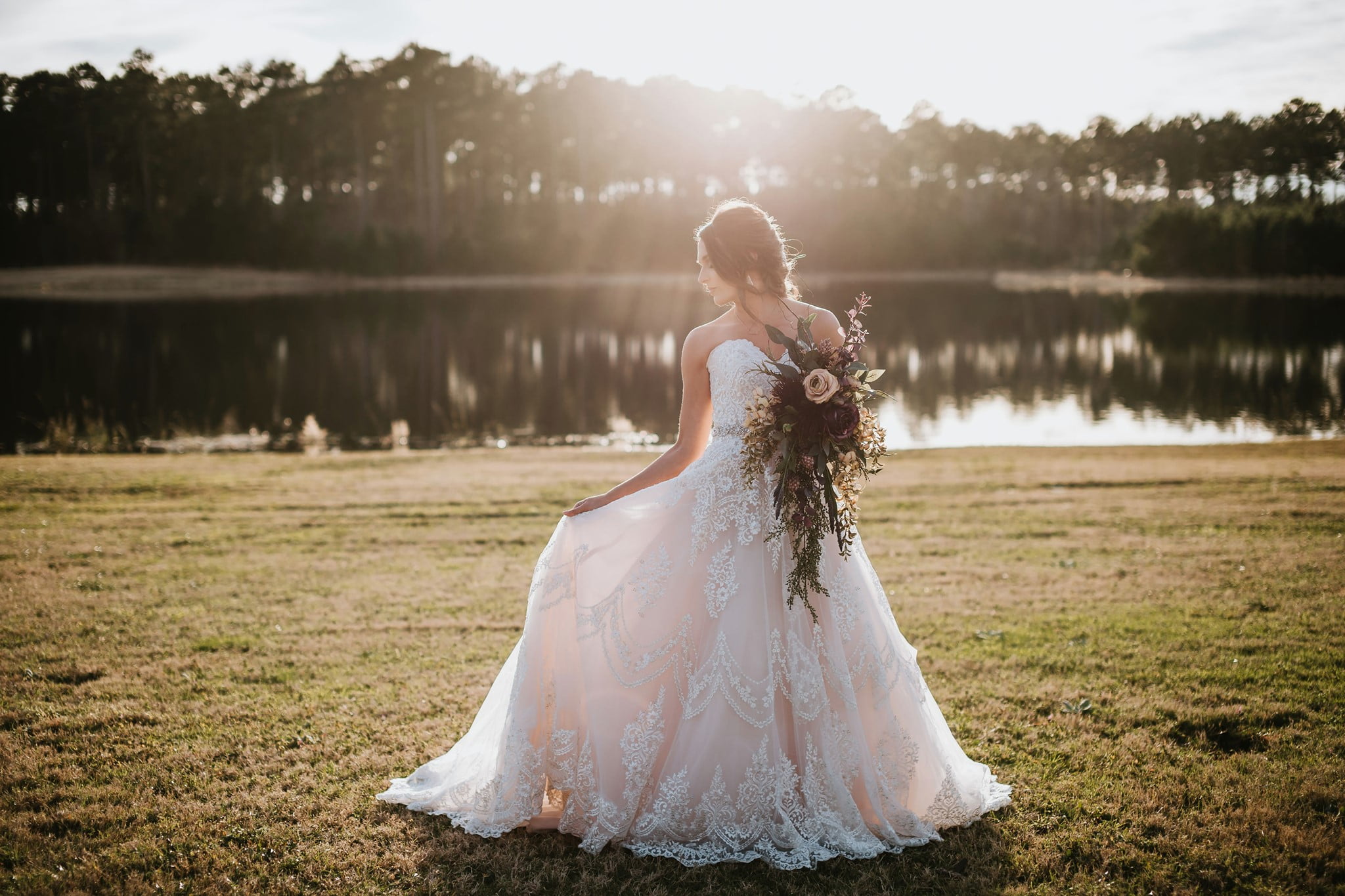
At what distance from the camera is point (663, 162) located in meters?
88.1

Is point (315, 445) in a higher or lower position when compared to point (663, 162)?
lower

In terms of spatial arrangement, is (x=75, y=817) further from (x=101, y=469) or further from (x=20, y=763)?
(x=101, y=469)

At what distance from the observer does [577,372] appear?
98.9 ft

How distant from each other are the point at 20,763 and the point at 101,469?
32.1ft

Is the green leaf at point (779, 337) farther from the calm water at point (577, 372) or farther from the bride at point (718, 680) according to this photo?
the calm water at point (577, 372)

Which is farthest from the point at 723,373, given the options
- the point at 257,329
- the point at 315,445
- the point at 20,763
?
the point at 257,329

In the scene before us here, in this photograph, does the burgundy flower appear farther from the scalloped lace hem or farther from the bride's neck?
the scalloped lace hem

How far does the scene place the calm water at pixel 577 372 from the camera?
22.0 meters

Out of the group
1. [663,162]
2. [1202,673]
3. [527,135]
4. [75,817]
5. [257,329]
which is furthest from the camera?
[663,162]

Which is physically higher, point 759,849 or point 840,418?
point 840,418

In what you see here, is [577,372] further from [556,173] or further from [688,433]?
[556,173]

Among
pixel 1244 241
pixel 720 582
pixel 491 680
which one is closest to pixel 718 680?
pixel 720 582

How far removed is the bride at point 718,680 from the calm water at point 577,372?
635 inches

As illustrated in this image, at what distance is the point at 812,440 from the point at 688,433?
69cm
